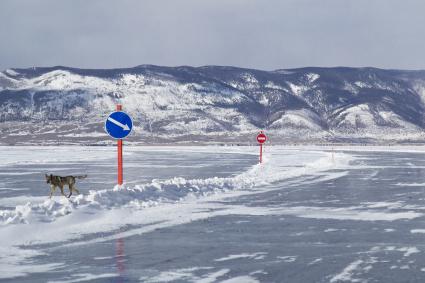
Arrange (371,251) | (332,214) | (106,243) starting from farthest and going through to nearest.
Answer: (332,214)
(106,243)
(371,251)

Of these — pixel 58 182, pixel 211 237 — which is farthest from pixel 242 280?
pixel 58 182

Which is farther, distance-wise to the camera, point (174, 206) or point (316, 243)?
point (174, 206)

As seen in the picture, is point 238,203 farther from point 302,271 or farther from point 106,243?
point 302,271

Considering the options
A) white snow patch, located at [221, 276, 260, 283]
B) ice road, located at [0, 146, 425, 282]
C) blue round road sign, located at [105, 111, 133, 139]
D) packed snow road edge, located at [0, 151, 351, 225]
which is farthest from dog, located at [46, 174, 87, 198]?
white snow patch, located at [221, 276, 260, 283]

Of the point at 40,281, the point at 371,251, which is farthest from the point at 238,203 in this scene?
the point at 40,281

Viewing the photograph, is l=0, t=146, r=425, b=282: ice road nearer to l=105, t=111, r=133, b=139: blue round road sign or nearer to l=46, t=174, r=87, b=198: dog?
l=46, t=174, r=87, b=198: dog

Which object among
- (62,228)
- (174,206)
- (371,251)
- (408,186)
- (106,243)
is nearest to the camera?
(371,251)

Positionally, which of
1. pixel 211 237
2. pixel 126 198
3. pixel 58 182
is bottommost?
pixel 211 237

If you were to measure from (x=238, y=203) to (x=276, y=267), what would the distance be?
9150mm

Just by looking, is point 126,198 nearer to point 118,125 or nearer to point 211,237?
point 118,125

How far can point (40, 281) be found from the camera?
7941 millimetres

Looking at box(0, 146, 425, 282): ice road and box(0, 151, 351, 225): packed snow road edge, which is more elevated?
box(0, 151, 351, 225): packed snow road edge

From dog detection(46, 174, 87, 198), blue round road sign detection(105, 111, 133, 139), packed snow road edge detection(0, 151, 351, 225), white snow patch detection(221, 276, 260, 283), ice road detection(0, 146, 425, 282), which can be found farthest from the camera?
dog detection(46, 174, 87, 198)

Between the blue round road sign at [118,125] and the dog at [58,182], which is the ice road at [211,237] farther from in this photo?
the blue round road sign at [118,125]
